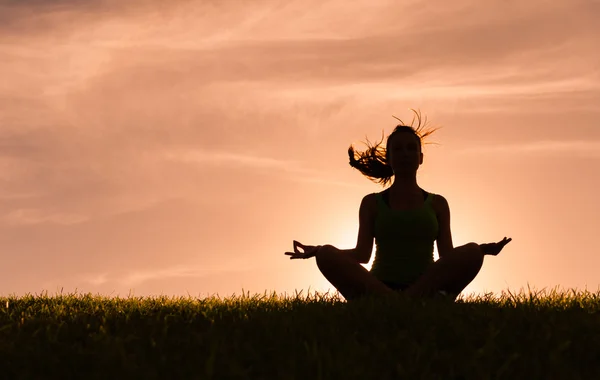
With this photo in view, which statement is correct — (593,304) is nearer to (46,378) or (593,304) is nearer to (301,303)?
(301,303)

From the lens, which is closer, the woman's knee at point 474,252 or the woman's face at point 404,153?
the woman's knee at point 474,252

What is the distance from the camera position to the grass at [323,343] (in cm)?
532

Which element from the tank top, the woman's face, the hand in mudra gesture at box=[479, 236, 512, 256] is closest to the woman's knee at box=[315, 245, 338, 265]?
the tank top

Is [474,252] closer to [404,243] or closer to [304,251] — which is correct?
[404,243]

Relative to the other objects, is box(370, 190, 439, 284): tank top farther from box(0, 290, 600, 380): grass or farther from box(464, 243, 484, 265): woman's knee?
box(0, 290, 600, 380): grass

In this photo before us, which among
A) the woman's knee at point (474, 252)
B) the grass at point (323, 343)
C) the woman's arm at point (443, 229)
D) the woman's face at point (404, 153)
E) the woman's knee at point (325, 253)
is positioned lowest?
the grass at point (323, 343)

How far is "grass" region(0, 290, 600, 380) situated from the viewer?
5.32 m

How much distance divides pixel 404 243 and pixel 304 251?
1155 mm

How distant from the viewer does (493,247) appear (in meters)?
8.23

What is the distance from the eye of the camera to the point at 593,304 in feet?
26.9

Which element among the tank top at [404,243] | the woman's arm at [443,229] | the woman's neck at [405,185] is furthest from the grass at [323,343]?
the woman's neck at [405,185]

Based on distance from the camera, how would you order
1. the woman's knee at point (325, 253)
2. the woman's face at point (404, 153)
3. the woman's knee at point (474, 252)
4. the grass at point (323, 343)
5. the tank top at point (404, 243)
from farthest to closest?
the woman's face at point (404, 153)
the tank top at point (404, 243)
the woman's knee at point (325, 253)
the woman's knee at point (474, 252)
the grass at point (323, 343)

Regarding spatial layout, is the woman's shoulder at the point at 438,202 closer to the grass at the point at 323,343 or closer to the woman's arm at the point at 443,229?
the woman's arm at the point at 443,229

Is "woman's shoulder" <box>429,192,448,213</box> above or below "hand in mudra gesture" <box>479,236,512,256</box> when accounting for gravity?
above
